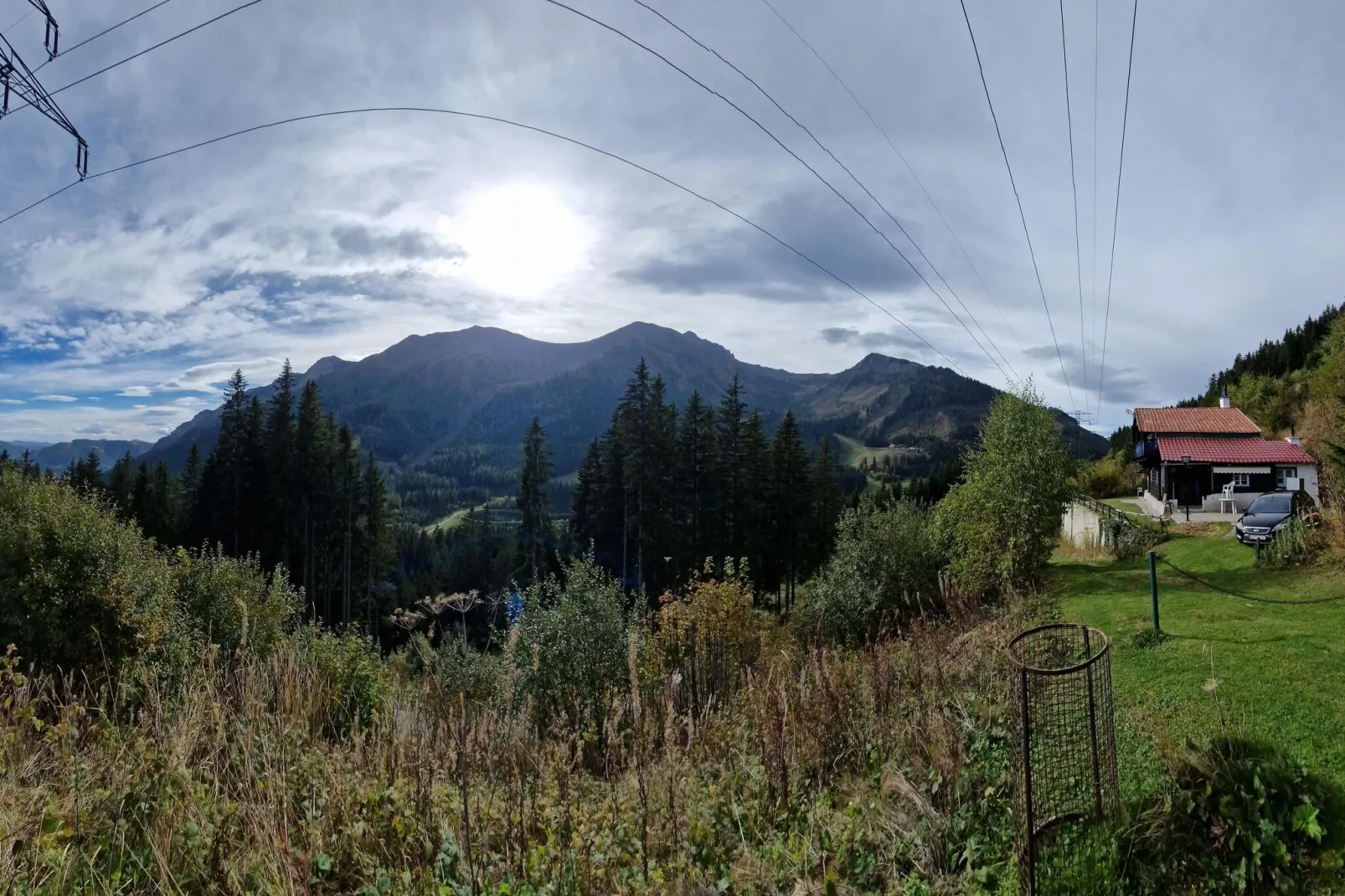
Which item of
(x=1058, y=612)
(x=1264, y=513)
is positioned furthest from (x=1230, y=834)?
(x=1264, y=513)

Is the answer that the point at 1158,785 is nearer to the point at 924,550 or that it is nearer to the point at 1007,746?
the point at 1007,746

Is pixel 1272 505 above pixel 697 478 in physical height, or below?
below

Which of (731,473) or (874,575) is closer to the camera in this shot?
(874,575)

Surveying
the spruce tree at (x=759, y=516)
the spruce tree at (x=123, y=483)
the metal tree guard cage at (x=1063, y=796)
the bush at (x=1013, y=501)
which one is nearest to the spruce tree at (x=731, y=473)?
the spruce tree at (x=759, y=516)

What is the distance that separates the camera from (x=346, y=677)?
8.09 m

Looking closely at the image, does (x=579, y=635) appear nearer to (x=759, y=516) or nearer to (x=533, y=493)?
(x=759, y=516)

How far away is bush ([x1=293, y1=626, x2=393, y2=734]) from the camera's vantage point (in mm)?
4969

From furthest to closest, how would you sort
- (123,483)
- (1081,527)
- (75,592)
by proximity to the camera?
(123,483)
(1081,527)
(75,592)

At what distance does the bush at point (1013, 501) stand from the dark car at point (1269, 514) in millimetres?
4575

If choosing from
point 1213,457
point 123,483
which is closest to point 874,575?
point 1213,457

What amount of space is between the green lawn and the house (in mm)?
25849

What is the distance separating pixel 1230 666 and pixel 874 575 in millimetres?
13169

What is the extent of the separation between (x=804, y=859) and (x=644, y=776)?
971 mm

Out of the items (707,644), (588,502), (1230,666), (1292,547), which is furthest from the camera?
(588,502)
